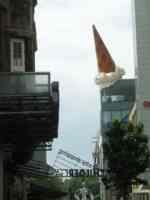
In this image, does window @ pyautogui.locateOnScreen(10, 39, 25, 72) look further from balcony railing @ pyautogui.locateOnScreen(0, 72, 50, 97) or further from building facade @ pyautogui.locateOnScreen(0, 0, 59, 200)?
balcony railing @ pyautogui.locateOnScreen(0, 72, 50, 97)

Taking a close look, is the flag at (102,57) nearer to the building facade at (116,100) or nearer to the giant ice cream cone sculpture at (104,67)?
the giant ice cream cone sculpture at (104,67)

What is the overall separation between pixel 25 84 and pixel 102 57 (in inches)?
5615

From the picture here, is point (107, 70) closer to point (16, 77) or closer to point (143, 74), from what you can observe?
point (143, 74)

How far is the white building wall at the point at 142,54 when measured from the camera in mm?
101750

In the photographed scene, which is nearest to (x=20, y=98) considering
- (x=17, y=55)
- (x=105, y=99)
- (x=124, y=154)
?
(x=17, y=55)

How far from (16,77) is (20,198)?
814 inches

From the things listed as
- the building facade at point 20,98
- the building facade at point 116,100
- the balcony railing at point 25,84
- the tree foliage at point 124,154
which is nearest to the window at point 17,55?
the building facade at point 20,98

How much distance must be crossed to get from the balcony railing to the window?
5.06m

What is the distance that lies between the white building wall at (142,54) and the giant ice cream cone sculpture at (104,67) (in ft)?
174

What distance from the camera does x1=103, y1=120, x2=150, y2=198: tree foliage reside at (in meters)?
52.5

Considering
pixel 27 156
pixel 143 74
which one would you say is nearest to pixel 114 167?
pixel 27 156

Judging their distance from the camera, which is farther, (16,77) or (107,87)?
(107,87)

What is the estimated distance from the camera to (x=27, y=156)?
134 ft

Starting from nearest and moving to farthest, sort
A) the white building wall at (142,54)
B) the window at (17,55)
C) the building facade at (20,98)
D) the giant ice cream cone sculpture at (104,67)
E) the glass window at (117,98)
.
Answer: the building facade at (20,98)
the window at (17,55)
the white building wall at (142,54)
the glass window at (117,98)
the giant ice cream cone sculpture at (104,67)
